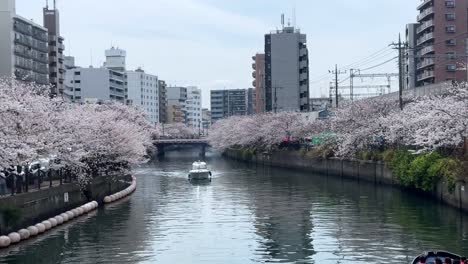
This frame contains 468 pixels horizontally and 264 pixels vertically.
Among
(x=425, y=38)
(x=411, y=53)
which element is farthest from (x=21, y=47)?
(x=411, y=53)

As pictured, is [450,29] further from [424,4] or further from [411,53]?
[411,53]

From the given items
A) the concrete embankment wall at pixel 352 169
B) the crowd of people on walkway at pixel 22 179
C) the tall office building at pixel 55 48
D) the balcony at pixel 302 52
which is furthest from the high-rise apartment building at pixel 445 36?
the crowd of people on walkway at pixel 22 179

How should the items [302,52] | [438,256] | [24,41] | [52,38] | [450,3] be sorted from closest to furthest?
1. [438,256]
2. [450,3]
3. [24,41]
4. [52,38]
5. [302,52]

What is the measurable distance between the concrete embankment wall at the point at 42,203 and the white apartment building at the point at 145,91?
12722cm

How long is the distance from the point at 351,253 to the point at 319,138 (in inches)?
2006

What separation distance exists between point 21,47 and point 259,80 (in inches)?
2431

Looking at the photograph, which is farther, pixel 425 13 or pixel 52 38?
pixel 52 38

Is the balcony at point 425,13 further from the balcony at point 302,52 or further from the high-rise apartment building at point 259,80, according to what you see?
the high-rise apartment building at point 259,80

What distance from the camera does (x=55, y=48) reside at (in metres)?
109

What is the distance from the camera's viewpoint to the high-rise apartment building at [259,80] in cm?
14275

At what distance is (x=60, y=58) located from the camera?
112 metres

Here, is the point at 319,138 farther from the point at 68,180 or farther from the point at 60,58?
the point at 60,58

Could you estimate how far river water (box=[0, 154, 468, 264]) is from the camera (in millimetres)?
27578

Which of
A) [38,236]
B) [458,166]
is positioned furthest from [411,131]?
[38,236]
